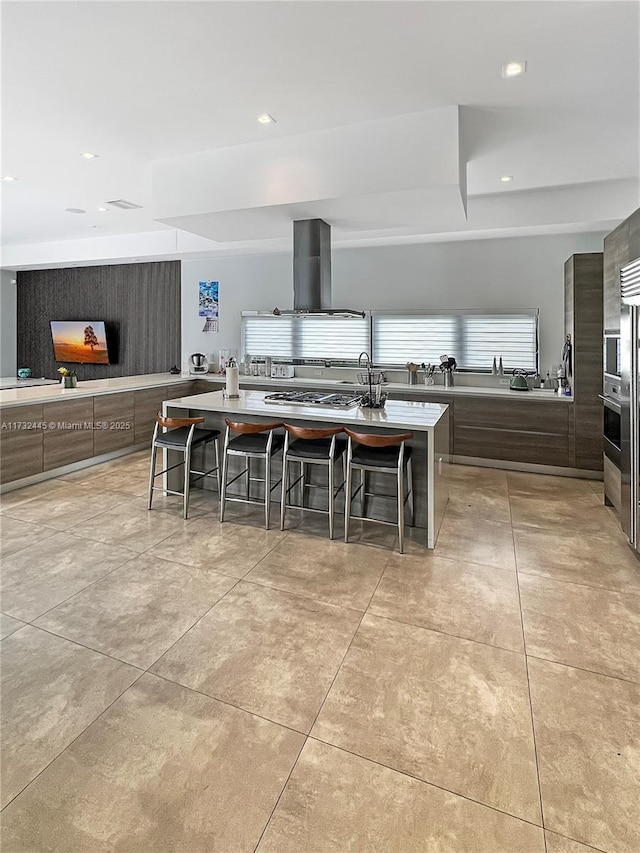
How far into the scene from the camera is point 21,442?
459 cm

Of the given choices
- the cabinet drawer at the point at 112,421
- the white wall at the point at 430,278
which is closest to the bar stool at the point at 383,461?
the white wall at the point at 430,278

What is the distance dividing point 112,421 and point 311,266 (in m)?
3.00

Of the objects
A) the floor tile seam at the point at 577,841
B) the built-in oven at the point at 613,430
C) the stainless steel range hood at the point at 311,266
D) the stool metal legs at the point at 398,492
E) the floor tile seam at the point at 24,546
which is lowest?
the floor tile seam at the point at 577,841

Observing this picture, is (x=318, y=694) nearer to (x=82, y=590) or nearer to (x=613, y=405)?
(x=82, y=590)

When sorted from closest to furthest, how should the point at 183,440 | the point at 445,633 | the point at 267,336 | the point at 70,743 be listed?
the point at 70,743 → the point at 445,633 → the point at 183,440 → the point at 267,336

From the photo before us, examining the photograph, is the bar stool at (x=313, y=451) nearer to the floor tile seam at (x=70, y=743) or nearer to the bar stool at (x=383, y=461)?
the bar stool at (x=383, y=461)

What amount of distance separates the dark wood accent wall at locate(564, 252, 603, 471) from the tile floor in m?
1.80

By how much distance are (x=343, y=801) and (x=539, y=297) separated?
558cm

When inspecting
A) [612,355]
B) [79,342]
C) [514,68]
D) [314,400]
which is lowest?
[314,400]

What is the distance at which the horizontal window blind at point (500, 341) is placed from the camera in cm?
580

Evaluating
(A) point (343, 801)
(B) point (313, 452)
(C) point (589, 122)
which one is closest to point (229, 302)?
(B) point (313, 452)

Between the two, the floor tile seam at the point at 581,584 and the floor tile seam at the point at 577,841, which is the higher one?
the floor tile seam at the point at 581,584

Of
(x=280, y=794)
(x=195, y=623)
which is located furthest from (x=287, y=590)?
(x=280, y=794)

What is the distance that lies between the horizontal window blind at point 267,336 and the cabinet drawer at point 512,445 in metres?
2.87
